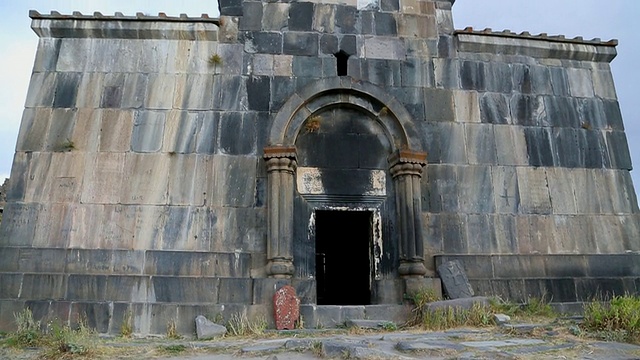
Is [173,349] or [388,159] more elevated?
[388,159]

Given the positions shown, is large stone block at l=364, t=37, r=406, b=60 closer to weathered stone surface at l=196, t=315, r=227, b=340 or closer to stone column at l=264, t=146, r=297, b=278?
stone column at l=264, t=146, r=297, b=278

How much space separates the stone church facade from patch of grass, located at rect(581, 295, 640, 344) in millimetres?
1767

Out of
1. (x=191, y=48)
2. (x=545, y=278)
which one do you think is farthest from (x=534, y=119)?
(x=191, y=48)

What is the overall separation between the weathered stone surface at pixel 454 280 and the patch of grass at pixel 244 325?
2.45 metres

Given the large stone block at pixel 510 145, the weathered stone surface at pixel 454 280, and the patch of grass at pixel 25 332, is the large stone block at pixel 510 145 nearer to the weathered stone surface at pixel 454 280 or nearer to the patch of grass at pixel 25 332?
the weathered stone surface at pixel 454 280

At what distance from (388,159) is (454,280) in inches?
76.5

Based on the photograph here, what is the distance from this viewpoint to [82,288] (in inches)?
258

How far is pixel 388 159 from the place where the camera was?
7.64m

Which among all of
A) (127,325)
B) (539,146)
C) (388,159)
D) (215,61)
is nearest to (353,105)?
(388,159)

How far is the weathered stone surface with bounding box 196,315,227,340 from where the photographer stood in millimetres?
6059

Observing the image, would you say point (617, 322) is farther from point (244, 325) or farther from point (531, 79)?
point (531, 79)

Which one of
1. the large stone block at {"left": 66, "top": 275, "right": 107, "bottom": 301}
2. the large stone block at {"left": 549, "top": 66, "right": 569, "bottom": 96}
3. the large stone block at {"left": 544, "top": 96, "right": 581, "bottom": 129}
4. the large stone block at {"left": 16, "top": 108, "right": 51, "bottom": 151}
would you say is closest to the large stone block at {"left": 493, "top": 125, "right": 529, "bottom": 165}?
the large stone block at {"left": 544, "top": 96, "right": 581, "bottom": 129}

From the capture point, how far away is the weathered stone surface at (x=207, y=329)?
19.9ft

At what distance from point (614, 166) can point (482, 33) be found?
292cm
